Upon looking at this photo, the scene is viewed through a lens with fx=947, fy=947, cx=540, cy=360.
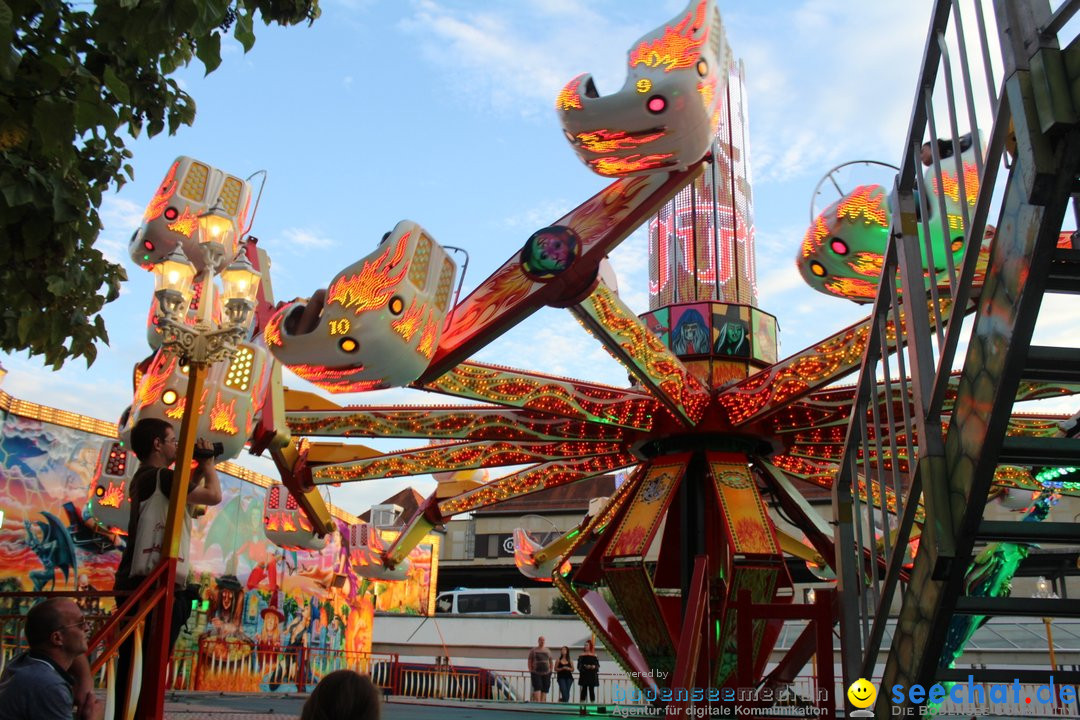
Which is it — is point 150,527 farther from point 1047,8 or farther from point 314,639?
point 314,639

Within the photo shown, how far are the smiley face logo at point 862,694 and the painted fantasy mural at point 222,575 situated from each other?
26.4 feet

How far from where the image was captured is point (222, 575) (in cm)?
2052

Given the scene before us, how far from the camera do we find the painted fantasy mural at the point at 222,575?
1570cm

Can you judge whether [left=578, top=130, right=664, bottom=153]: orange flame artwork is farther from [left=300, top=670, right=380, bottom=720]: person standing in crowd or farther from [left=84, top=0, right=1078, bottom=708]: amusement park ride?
[left=300, top=670, right=380, bottom=720]: person standing in crowd

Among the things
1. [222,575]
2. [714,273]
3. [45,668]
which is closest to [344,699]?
[45,668]

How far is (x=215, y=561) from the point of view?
20.4m

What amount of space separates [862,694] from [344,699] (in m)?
3.35

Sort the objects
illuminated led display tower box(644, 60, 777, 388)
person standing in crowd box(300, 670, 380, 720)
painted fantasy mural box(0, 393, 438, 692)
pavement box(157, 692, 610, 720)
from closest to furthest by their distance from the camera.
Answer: person standing in crowd box(300, 670, 380, 720) < pavement box(157, 692, 610, 720) < illuminated led display tower box(644, 60, 777, 388) < painted fantasy mural box(0, 393, 438, 692)

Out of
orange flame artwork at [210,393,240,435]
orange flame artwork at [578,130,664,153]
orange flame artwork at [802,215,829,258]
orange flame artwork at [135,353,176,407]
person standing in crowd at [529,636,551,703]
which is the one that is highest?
orange flame artwork at [578,130,664,153]

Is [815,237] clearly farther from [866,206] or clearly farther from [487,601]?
[487,601]

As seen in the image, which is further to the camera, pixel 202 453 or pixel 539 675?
pixel 539 675

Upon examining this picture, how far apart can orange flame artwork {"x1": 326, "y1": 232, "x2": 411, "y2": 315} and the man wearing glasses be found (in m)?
3.87

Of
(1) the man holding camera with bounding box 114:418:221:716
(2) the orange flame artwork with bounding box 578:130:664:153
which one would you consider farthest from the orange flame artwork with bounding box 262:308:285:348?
(2) the orange flame artwork with bounding box 578:130:664:153

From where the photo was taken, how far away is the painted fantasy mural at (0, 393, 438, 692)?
1570 centimetres
